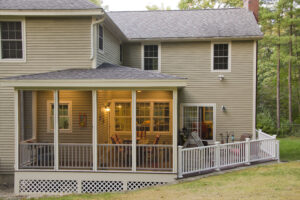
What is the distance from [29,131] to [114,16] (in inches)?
358

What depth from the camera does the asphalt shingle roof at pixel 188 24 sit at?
14.2m

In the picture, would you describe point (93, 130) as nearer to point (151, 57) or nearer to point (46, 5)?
point (46, 5)

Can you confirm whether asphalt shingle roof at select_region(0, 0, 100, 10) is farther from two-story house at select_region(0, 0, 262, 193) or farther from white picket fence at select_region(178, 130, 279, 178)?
white picket fence at select_region(178, 130, 279, 178)

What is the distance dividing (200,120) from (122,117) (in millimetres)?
4009

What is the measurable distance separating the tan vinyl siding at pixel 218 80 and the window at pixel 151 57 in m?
0.36

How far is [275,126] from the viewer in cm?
2273

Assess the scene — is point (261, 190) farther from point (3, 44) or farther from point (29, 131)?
Answer: point (3, 44)

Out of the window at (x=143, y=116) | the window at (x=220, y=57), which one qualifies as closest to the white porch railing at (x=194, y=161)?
the window at (x=143, y=116)

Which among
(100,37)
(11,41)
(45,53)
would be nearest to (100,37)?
(100,37)

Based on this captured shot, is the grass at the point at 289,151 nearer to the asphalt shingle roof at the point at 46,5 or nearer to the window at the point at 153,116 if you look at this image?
the window at the point at 153,116

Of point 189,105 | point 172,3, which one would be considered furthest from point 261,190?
point 172,3

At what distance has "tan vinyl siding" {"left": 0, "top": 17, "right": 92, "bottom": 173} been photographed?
1054cm

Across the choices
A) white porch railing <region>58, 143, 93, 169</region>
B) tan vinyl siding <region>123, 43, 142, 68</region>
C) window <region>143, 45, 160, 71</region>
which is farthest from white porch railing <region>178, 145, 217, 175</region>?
tan vinyl siding <region>123, 43, 142, 68</region>

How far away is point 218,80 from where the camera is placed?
46.4 feet
